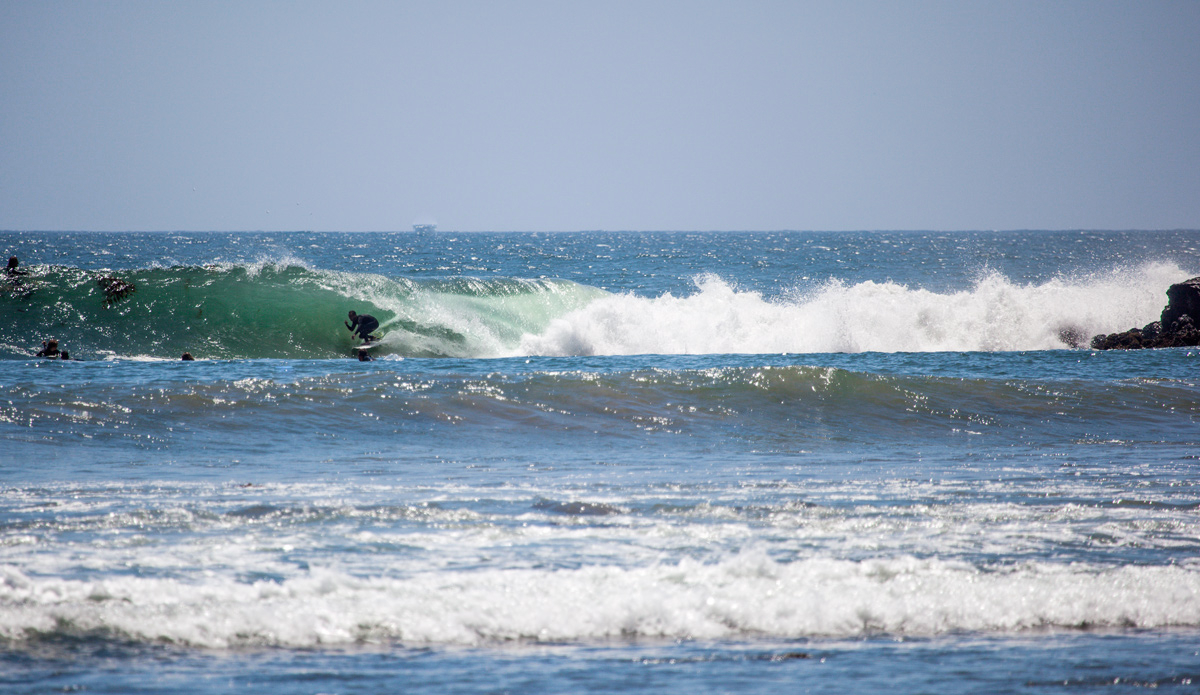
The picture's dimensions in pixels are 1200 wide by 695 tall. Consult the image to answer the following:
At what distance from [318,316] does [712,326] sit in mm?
8000

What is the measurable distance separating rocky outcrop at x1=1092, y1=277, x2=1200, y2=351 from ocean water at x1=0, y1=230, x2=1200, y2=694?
3.81 meters

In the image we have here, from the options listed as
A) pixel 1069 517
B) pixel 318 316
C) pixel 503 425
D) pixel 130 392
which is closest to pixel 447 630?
pixel 1069 517

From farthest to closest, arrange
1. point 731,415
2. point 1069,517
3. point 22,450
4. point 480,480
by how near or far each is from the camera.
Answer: point 731,415 → point 22,450 → point 480,480 → point 1069,517

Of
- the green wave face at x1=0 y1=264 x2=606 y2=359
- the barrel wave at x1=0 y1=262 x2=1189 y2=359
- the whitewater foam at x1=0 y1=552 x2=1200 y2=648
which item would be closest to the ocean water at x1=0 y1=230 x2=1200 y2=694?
the whitewater foam at x1=0 y1=552 x2=1200 y2=648

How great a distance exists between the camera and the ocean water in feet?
11.2

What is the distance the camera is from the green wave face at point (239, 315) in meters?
15.4

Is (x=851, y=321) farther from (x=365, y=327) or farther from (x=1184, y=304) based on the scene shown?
(x=365, y=327)

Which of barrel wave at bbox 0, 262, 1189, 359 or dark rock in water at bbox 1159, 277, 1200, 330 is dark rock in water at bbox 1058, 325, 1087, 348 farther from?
dark rock in water at bbox 1159, 277, 1200, 330

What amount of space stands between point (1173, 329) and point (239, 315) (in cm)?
1877

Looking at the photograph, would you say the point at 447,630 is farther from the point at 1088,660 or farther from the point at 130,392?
the point at 130,392

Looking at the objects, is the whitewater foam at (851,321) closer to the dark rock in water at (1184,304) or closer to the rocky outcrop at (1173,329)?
the rocky outcrop at (1173,329)

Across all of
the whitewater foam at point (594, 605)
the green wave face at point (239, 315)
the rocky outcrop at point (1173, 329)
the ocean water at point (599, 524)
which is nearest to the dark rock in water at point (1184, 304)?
the rocky outcrop at point (1173, 329)

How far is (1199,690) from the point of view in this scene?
3.16 meters

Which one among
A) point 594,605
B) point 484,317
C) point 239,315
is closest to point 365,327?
point 239,315
